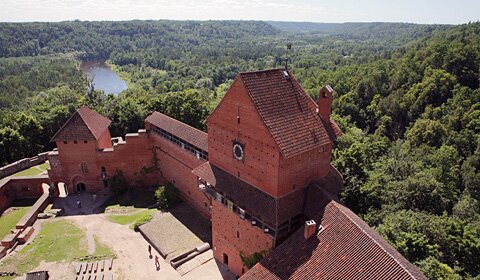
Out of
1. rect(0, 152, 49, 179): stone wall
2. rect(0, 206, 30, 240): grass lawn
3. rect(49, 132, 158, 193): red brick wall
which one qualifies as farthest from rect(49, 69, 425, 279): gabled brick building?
rect(0, 152, 49, 179): stone wall

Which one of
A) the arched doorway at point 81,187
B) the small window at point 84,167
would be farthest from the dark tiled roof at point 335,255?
the arched doorway at point 81,187

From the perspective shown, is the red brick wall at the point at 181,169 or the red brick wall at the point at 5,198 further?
the red brick wall at the point at 5,198

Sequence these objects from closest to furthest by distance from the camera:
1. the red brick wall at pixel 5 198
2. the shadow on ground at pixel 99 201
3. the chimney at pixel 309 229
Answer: the chimney at pixel 309 229 → the shadow on ground at pixel 99 201 → the red brick wall at pixel 5 198

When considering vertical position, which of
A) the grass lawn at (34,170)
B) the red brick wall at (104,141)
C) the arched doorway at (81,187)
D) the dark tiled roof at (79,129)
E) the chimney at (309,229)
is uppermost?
the chimney at (309,229)

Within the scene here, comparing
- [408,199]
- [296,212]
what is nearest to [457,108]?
[408,199]

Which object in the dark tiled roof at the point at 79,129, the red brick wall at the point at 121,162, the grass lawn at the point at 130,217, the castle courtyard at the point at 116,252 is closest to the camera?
→ the castle courtyard at the point at 116,252

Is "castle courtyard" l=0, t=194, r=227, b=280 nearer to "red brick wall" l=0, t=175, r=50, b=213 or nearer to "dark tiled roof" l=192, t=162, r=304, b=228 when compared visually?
"red brick wall" l=0, t=175, r=50, b=213

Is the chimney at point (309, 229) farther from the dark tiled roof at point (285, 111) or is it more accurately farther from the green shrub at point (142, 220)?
the green shrub at point (142, 220)

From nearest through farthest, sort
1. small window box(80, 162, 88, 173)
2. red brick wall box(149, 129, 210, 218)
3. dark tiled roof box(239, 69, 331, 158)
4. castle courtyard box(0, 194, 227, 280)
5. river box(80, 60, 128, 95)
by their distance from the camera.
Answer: dark tiled roof box(239, 69, 331, 158) → castle courtyard box(0, 194, 227, 280) → red brick wall box(149, 129, 210, 218) → small window box(80, 162, 88, 173) → river box(80, 60, 128, 95)
